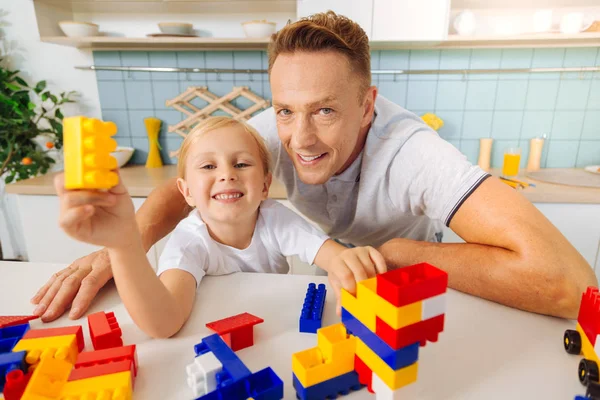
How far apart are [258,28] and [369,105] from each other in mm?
1087

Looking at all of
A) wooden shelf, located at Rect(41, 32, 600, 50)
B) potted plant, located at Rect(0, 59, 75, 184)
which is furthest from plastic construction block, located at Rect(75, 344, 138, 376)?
potted plant, located at Rect(0, 59, 75, 184)

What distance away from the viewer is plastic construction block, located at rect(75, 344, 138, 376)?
511 millimetres

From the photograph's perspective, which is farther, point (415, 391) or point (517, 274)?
point (517, 274)

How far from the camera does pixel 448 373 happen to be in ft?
1.73

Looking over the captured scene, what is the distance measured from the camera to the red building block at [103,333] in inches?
22.3

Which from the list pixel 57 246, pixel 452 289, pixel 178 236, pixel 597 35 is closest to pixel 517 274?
pixel 452 289

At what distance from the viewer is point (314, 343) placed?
1.96 feet

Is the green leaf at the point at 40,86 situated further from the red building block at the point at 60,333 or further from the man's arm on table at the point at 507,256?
the man's arm on table at the point at 507,256

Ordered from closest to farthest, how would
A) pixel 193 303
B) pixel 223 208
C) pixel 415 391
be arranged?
pixel 415 391, pixel 193 303, pixel 223 208

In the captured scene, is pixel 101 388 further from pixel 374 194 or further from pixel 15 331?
pixel 374 194

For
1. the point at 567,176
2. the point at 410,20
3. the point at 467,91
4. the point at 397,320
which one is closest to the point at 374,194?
the point at 397,320

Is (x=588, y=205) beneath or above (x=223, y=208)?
beneath

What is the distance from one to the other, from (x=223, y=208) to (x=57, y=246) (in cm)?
155

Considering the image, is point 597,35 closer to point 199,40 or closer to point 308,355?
point 199,40
